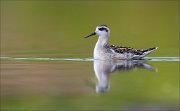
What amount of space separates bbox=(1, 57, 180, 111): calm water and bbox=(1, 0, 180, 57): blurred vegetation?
80.9 inches

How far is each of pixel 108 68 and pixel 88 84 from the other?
2824 millimetres

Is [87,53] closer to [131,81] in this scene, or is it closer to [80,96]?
[131,81]

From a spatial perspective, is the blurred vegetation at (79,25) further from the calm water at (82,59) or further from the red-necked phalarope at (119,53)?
the red-necked phalarope at (119,53)

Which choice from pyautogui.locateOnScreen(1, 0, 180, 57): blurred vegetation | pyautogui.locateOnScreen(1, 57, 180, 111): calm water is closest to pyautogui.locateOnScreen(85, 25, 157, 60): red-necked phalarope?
pyautogui.locateOnScreen(1, 57, 180, 111): calm water

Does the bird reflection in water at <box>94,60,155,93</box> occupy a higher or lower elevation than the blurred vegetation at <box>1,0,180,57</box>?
lower

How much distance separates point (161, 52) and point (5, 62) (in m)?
4.77

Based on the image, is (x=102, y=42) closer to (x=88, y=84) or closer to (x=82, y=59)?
(x=82, y=59)

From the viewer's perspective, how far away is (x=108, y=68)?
725 inches

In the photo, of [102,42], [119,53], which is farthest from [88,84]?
[102,42]

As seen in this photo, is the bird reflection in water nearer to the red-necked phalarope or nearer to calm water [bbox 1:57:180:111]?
calm water [bbox 1:57:180:111]

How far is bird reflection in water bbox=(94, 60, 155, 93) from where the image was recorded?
15625 mm

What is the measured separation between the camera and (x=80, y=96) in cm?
1438

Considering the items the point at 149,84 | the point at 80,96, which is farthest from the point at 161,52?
the point at 80,96

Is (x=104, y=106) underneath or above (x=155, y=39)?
underneath
